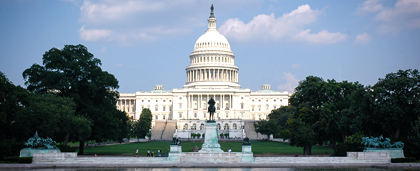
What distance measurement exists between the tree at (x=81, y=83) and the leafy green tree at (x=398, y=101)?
89.1ft

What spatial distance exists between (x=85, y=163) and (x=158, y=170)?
690 centimetres

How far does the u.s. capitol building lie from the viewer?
142625mm

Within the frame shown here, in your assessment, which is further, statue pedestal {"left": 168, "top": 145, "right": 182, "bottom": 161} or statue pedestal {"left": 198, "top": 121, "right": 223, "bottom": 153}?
statue pedestal {"left": 198, "top": 121, "right": 223, "bottom": 153}

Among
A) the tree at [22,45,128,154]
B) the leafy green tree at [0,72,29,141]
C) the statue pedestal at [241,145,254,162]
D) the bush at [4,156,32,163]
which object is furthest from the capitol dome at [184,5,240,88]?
the bush at [4,156,32,163]

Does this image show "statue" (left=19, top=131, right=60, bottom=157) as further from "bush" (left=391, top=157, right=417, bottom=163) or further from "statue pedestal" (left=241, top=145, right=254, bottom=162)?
"bush" (left=391, top=157, right=417, bottom=163)

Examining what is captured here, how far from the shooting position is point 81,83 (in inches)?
2237

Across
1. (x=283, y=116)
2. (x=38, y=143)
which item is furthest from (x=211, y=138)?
(x=283, y=116)

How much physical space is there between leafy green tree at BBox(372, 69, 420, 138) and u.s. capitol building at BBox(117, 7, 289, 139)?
9387cm

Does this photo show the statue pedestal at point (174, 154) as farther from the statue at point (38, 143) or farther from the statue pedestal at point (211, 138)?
the statue at point (38, 143)

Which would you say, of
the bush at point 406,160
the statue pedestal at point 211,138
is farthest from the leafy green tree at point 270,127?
the bush at point 406,160

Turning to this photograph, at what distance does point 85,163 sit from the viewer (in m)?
40.5

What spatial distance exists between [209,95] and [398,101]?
3911 inches

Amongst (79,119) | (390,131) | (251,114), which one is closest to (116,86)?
(79,119)

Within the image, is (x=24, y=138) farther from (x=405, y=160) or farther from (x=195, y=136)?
(x=195, y=136)
